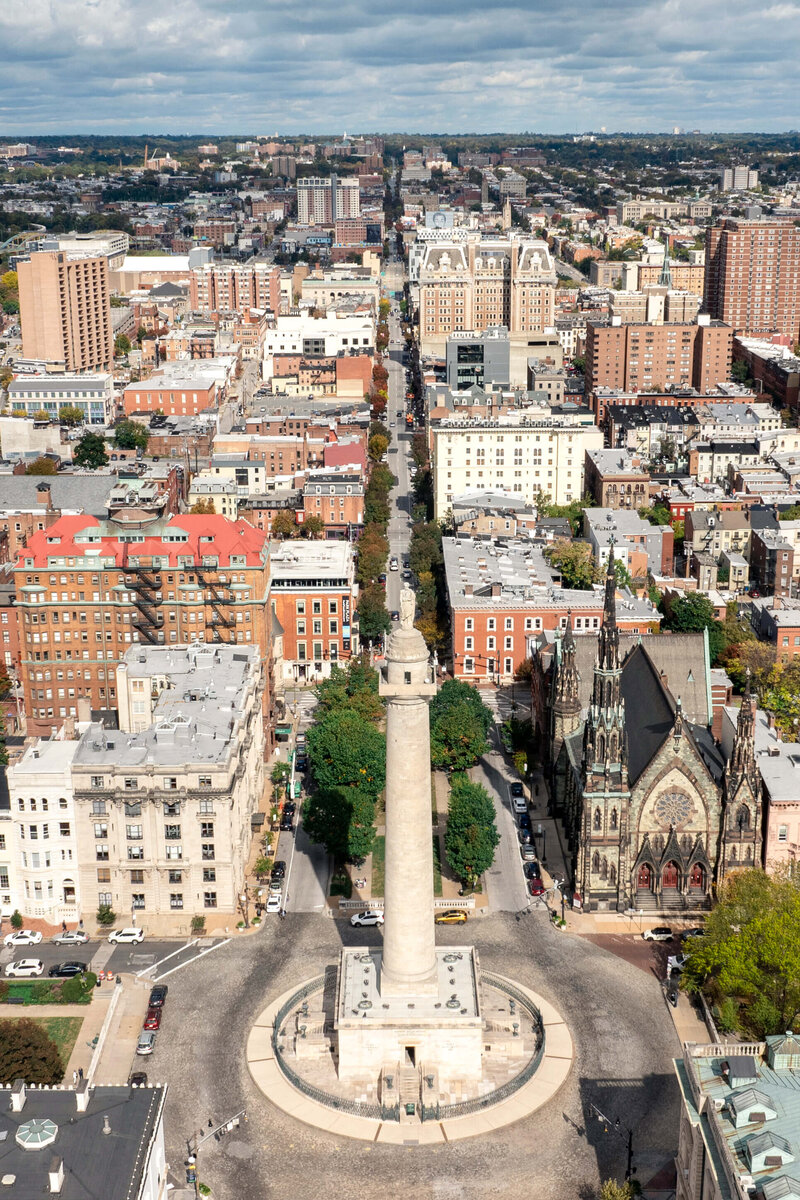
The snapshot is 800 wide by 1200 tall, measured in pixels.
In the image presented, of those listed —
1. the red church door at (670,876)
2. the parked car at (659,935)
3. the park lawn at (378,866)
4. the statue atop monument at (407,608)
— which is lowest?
the park lawn at (378,866)

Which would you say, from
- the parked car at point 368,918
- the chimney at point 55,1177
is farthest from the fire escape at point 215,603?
the chimney at point 55,1177

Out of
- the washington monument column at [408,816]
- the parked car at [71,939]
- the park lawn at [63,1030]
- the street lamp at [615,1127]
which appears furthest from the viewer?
the parked car at [71,939]

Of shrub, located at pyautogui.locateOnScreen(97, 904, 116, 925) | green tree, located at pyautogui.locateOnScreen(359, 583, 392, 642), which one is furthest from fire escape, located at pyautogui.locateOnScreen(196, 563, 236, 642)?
shrub, located at pyautogui.locateOnScreen(97, 904, 116, 925)

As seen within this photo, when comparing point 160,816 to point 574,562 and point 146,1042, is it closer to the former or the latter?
point 146,1042

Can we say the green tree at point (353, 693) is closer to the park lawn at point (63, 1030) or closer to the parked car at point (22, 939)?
the parked car at point (22, 939)

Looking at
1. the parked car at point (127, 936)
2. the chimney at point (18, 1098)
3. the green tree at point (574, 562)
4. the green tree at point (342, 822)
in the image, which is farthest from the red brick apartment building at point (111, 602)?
the chimney at point (18, 1098)

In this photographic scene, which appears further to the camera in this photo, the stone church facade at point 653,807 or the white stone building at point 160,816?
the white stone building at point 160,816

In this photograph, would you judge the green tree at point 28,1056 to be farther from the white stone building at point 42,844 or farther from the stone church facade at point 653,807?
the stone church facade at point 653,807

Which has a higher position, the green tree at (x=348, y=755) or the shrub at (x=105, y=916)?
the green tree at (x=348, y=755)

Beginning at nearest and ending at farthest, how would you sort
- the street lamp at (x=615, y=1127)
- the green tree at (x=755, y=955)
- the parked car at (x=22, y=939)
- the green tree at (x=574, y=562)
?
the street lamp at (x=615, y=1127) → the green tree at (x=755, y=955) → the parked car at (x=22, y=939) → the green tree at (x=574, y=562)
